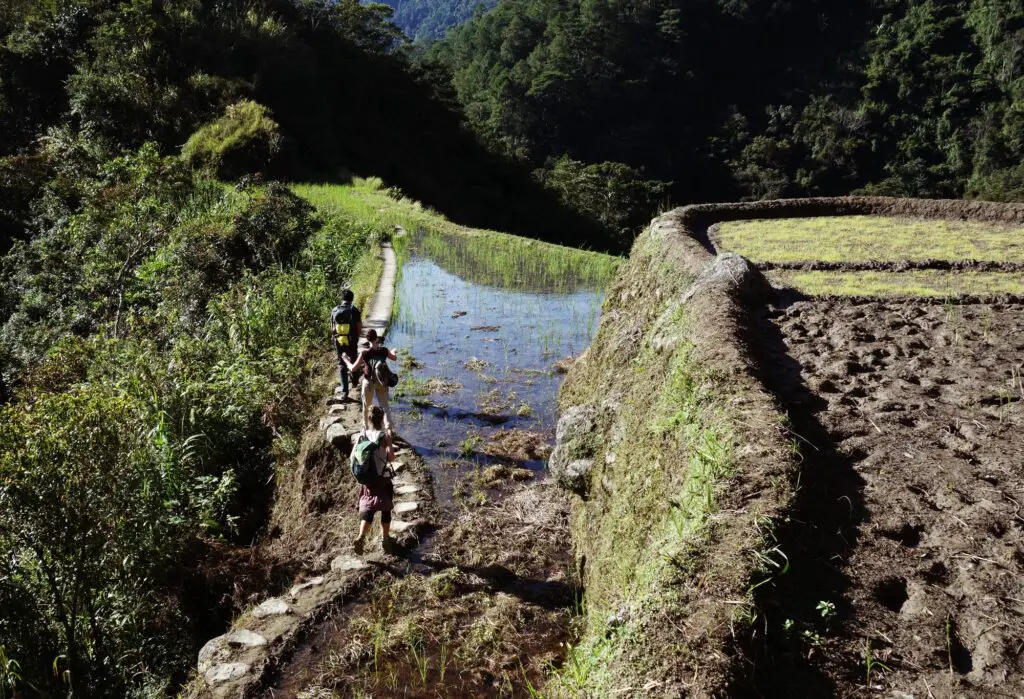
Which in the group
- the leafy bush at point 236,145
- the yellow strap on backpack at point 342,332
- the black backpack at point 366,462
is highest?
the leafy bush at point 236,145

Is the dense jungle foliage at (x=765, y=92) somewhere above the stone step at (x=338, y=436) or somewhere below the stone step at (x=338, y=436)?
above

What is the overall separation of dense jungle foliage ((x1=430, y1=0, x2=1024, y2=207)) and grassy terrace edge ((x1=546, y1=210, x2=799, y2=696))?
35.6 metres

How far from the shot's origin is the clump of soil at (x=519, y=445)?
5988 millimetres

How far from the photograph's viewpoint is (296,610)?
4.12 m

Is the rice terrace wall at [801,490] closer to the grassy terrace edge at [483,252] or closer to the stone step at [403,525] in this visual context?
the stone step at [403,525]

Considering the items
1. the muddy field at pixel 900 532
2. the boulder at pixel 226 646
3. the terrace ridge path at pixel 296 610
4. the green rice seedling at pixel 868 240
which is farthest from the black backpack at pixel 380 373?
the green rice seedling at pixel 868 240

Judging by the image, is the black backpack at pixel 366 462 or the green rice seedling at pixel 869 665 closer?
the green rice seedling at pixel 869 665

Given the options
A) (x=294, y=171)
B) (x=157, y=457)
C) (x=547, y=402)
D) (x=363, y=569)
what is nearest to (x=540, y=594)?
(x=363, y=569)

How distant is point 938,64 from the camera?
44250 mm

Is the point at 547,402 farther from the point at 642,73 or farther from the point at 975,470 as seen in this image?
the point at 642,73

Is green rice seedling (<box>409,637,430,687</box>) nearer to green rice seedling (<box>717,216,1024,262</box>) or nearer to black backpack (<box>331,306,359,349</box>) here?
black backpack (<box>331,306,359,349</box>)

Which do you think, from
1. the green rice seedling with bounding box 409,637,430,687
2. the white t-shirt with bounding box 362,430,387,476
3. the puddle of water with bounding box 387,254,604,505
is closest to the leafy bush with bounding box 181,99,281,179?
the puddle of water with bounding box 387,254,604,505

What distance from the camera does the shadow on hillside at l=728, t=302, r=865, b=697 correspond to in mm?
2152

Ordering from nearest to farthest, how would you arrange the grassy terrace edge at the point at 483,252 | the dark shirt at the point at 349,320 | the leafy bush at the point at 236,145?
the dark shirt at the point at 349,320 → the grassy terrace edge at the point at 483,252 → the leafy bush at the point at 236,145
